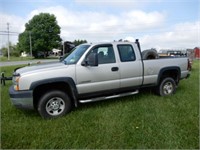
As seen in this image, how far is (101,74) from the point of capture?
16.1 feet

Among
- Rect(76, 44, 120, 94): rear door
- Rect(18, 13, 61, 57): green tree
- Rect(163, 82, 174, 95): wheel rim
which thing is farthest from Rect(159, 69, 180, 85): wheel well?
Rect(18, 13, 61, 57): green tree

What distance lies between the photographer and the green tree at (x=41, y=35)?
4769 centimetres

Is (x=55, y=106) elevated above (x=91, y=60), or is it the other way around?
(x=91, y=60)

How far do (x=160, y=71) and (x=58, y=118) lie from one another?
3.44 meters

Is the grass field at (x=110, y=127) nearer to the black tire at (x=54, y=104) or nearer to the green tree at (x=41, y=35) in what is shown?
the black tire at (x=54, y=104)

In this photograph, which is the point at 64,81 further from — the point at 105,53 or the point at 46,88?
the point at 105,53

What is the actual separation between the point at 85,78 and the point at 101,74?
1.45ft

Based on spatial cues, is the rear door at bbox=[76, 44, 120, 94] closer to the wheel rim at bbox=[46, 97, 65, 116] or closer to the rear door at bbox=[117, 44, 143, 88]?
the rear door at bbox=[117, 44, 143, 88]

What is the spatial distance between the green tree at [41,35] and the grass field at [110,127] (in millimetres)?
44960

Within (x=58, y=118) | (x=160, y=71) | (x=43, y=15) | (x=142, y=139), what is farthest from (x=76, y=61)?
(x=43, y=15)

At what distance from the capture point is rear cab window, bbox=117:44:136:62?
5309 millimetres

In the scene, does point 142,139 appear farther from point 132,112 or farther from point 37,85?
point 37,85

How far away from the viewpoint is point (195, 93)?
6.73 metres

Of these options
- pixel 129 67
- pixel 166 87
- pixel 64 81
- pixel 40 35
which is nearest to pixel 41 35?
pixel 40 35
